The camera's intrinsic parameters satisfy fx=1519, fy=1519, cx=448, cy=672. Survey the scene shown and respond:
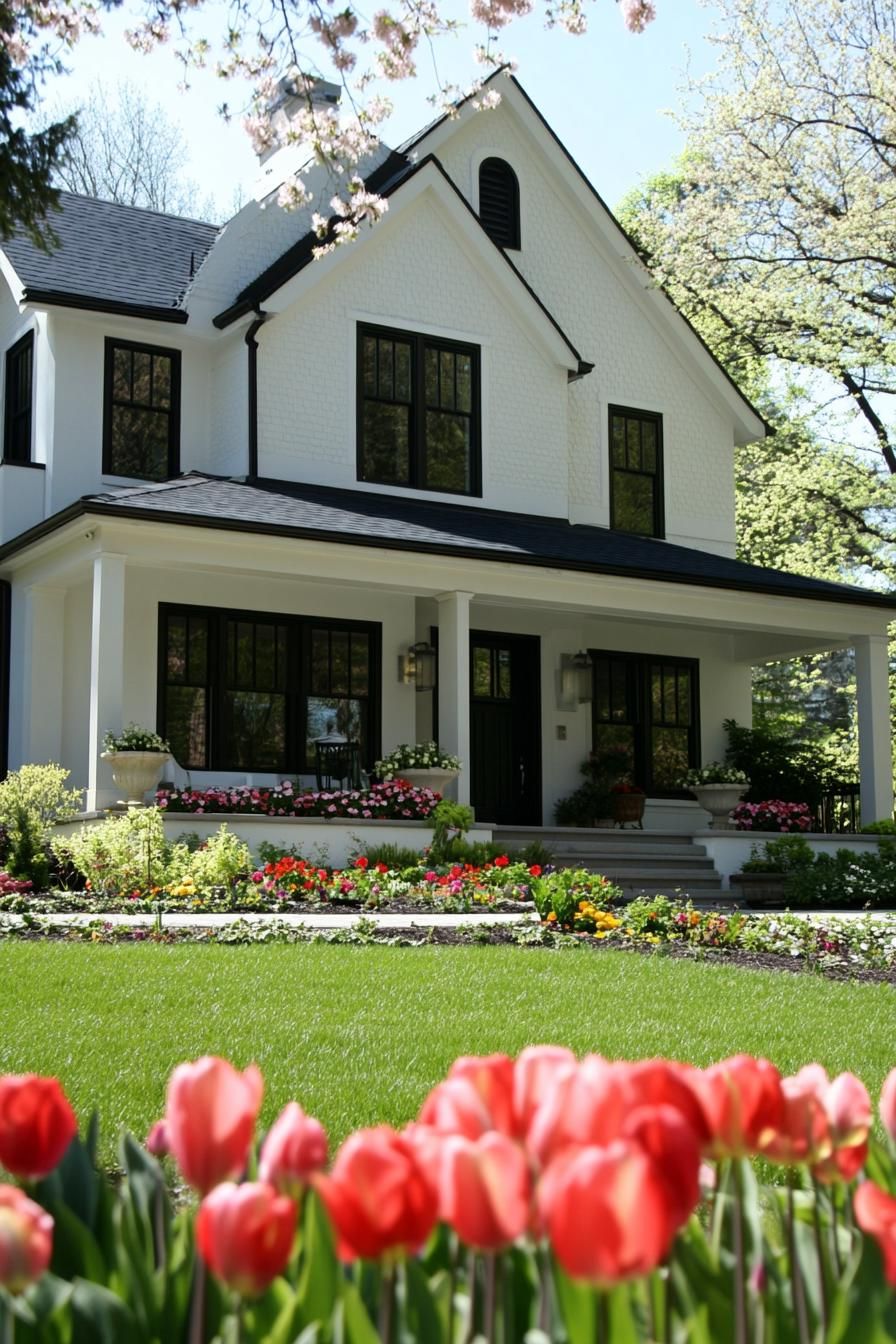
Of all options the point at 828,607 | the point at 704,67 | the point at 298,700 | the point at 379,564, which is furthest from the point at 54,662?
the point at 704,67

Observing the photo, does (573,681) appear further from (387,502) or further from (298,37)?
(298,37)

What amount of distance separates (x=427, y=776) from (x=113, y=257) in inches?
319

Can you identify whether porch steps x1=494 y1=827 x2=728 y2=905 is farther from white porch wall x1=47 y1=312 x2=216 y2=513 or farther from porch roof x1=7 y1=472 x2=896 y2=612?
white porch wall x1=47 y1=312 x2=216 y2=513

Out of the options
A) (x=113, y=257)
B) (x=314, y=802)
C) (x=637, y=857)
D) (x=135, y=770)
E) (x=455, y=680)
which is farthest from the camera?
(x=113, y=257)

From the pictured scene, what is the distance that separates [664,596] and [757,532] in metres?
12.7

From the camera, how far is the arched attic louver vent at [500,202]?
21.1m

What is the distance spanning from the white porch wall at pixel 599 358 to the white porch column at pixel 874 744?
12.2 ft

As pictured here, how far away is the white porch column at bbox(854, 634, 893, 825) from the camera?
62.1ft

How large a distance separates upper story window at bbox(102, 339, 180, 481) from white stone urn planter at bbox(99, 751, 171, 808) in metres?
4.75

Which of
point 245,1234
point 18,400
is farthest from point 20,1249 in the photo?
point 18,400

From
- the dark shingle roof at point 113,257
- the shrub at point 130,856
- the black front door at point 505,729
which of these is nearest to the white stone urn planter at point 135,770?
the shrub at point 130,856

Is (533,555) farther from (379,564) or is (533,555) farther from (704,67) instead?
(704,67)

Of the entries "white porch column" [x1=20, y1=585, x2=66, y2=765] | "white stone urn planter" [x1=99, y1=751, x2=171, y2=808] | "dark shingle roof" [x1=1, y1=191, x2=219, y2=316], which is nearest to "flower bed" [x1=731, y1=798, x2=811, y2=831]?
"white stone urn planter" [x1=99, y1=751, x2=171, y2=808]

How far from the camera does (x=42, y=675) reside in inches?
674
